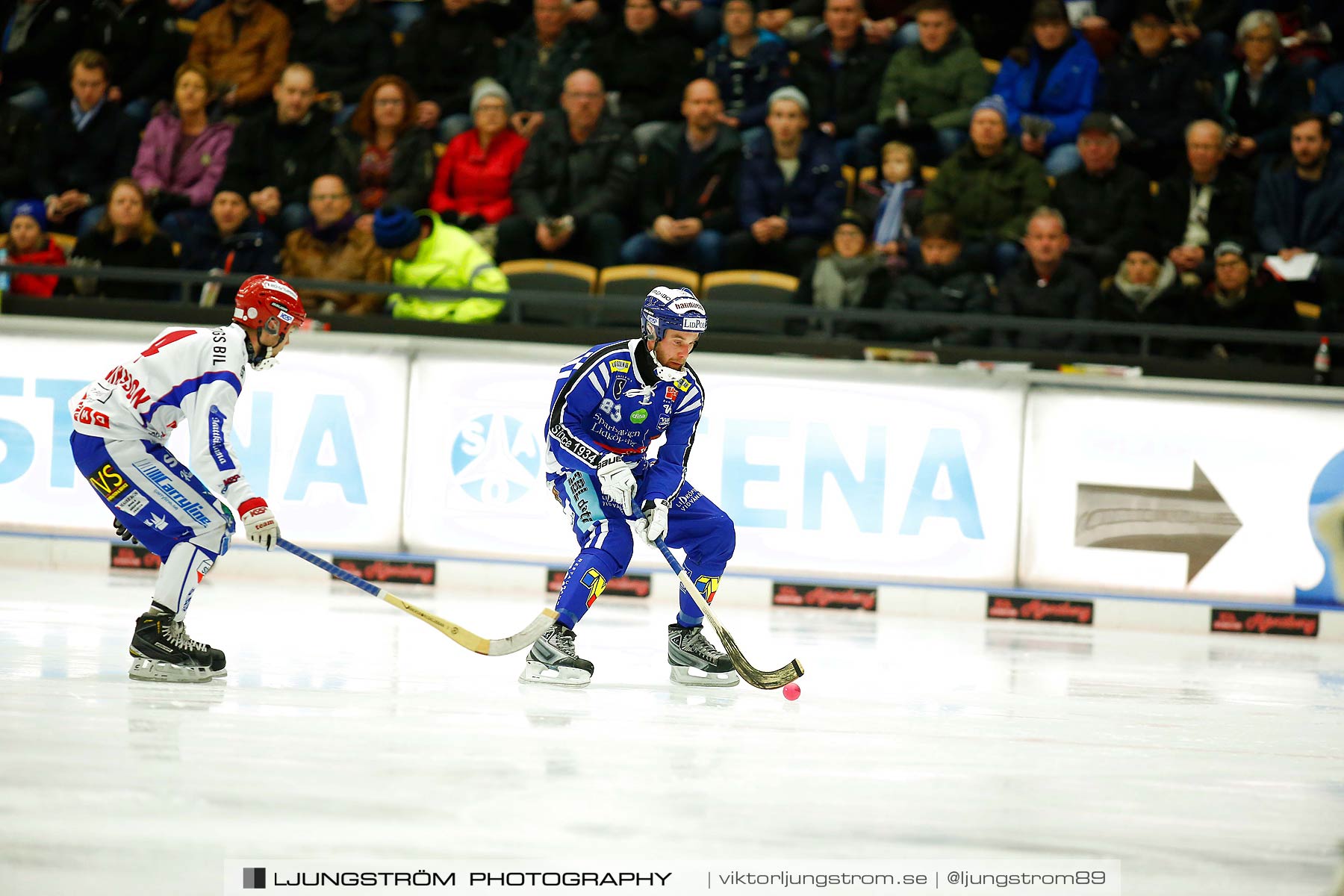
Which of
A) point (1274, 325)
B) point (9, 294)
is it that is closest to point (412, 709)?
point (9, 294)

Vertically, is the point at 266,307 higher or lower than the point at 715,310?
lower

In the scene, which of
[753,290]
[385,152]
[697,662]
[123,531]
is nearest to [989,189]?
[753,290]

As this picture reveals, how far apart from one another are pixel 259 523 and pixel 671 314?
200 centimetres

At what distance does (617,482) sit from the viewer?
639 centimetres

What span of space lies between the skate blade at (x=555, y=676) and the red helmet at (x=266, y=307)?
183cm

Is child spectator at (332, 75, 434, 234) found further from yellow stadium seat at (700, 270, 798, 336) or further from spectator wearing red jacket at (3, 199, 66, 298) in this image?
yellow stadium seat at (700, 270, 798, 336)

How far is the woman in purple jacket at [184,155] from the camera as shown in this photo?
1204 cm

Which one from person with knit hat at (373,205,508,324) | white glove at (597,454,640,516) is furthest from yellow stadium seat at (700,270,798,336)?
white glove at (597,454,640,516)

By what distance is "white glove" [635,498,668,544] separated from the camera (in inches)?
251

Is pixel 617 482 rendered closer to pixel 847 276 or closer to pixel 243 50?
pixel 847 276

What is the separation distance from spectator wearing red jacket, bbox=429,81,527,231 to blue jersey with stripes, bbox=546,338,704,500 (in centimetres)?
544

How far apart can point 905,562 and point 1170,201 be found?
3810 millimetres

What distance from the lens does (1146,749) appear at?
549 centimetres

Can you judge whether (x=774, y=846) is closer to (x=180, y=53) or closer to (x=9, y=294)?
(x=9, y=294)
